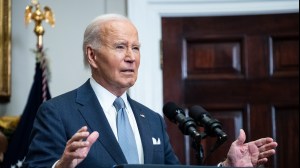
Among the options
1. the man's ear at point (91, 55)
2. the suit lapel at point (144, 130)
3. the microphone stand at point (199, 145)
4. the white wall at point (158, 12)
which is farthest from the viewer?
the white wall at point (158, 12)

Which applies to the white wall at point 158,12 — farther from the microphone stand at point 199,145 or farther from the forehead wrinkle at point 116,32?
the microphone stand at point 199,145

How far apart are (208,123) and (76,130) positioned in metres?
0.48

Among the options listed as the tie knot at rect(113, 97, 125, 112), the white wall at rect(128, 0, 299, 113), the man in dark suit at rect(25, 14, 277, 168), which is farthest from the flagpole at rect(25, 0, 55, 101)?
the tie knot at rect(113, 97, 125, 112)

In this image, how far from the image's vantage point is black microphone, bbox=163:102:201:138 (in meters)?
2.29

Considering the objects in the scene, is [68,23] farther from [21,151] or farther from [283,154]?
[283,154]

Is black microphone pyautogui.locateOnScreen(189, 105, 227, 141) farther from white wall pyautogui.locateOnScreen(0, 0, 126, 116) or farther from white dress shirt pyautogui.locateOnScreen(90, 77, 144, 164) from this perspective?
white wall pyautogui.locateOnScreen(0, 0, 126, 116)

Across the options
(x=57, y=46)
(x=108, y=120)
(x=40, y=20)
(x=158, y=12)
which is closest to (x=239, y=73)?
(x=158, y=12)

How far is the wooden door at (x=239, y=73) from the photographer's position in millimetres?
4266

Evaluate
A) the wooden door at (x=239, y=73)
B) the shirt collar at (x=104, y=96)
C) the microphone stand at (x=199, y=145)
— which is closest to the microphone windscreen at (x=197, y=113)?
the microphone stand at (x=199, y=145)

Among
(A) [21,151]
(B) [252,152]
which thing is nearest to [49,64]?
(A) [21,151]

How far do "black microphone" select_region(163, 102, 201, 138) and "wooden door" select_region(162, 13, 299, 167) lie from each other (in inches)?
70.5

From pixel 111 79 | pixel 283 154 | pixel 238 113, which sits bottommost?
pixel 283 154

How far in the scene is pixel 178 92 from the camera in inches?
168

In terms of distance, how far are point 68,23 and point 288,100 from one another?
149 centimetres
